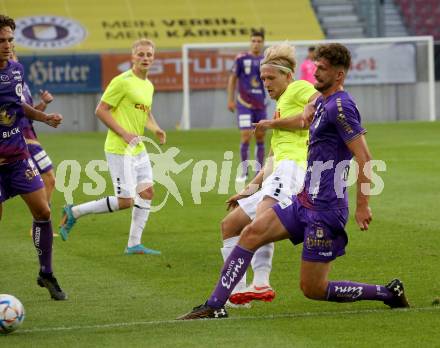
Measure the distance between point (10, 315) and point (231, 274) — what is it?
1.45 metres

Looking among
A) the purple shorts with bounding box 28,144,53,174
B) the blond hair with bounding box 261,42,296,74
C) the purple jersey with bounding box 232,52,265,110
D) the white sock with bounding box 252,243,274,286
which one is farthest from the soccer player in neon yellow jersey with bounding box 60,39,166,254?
the purple jersey with bounding box 232,52,265,110

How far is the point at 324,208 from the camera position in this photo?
719cm

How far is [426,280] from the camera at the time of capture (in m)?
8.83

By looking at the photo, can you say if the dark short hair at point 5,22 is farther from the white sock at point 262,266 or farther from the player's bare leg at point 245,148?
the player's bare leg at point 245,148

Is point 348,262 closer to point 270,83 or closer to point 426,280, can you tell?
point 426,280

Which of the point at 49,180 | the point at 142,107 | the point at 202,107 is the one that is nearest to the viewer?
the point at 142,107

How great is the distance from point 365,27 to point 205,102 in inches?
317

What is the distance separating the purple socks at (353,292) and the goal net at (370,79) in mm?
23541

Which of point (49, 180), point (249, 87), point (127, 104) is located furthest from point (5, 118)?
point (249, 87)

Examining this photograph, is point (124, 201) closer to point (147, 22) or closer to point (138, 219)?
point (138, 219)

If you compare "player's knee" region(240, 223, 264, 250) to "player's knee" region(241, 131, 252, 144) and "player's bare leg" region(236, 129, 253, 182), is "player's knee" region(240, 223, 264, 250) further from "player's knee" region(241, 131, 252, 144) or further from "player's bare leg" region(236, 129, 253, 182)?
"player's knee" region(241, 131, 252, 144)

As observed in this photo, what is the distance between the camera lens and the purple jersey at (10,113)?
825 cm

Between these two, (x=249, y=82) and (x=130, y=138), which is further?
(x=249, y=82)

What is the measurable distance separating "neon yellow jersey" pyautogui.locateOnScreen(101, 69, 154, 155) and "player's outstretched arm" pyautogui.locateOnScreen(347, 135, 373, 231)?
4374 millimetres
